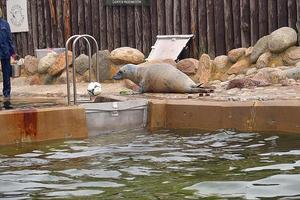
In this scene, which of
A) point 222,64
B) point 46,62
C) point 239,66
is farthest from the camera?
point 46,62

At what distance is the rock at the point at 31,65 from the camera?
625 inches

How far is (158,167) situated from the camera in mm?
5469

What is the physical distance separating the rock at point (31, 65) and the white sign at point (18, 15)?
1577 mm

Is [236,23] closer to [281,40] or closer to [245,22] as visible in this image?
[245,22]

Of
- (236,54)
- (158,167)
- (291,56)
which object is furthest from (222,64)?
(158,167)

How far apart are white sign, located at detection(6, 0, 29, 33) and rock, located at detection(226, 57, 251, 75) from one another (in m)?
7.17

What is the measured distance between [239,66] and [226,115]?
5.05m

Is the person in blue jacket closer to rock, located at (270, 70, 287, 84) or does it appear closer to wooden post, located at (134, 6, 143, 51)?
wooden post, located at (134, 6, 143, 51)

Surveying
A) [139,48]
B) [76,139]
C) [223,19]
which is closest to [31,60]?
[139,48]

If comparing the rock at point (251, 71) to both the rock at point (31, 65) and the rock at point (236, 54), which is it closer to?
the rock at point (236, 54)

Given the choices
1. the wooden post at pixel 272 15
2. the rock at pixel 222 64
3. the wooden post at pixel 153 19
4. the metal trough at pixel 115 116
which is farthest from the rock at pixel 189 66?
the metal trough at pixel 115 116

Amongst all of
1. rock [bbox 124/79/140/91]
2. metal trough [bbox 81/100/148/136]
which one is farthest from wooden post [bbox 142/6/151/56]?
metal trough [bbox 81/100/148/136]

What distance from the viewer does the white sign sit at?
687 inches

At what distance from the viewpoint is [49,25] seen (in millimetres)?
16891
